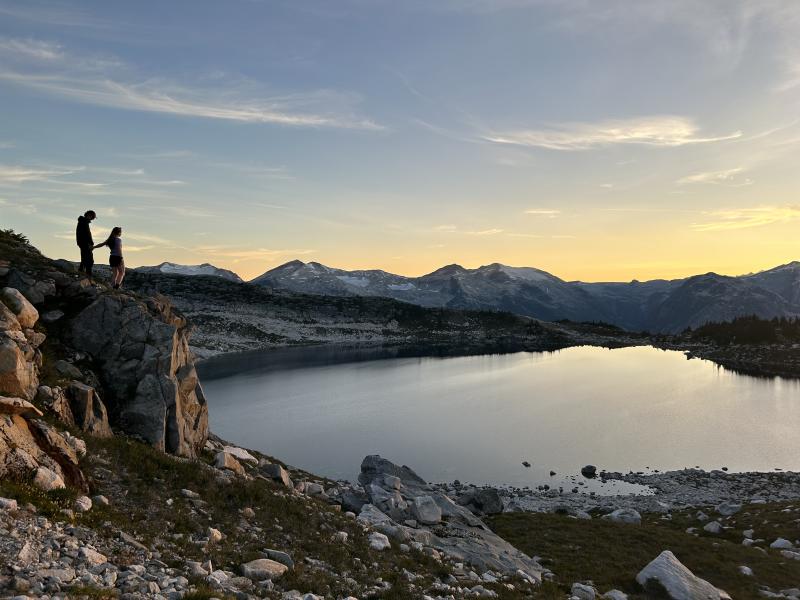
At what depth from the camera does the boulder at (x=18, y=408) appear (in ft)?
44.5

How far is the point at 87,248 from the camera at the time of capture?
24.7m

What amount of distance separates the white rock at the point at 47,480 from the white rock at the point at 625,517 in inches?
1218

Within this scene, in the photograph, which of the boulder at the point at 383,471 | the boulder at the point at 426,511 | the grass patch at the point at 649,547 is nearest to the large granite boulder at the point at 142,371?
the boulder at the point at 426,511

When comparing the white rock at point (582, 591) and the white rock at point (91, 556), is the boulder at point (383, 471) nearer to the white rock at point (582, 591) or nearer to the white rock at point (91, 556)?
the white rock at point (582, 591)

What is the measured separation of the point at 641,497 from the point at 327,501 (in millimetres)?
28828

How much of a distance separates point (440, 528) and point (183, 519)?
13.8 metres

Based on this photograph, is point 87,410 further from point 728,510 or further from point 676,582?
point 728,510

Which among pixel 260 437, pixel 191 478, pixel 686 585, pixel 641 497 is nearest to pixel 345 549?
pixel 191 478

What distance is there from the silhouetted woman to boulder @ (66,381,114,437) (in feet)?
26.8

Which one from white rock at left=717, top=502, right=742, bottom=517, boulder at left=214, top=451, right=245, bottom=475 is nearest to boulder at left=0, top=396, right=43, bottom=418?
boulder at left=214, top=451, right=245, bottom=475

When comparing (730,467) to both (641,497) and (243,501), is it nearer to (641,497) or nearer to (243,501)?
(641,497)

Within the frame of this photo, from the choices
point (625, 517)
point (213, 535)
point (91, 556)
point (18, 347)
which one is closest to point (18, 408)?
point (18, 347)

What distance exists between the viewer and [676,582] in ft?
66.0

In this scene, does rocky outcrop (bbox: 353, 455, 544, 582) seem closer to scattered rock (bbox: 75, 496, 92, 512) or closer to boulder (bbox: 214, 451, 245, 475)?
boulder (bbox: 214, 451, 245, 475)
